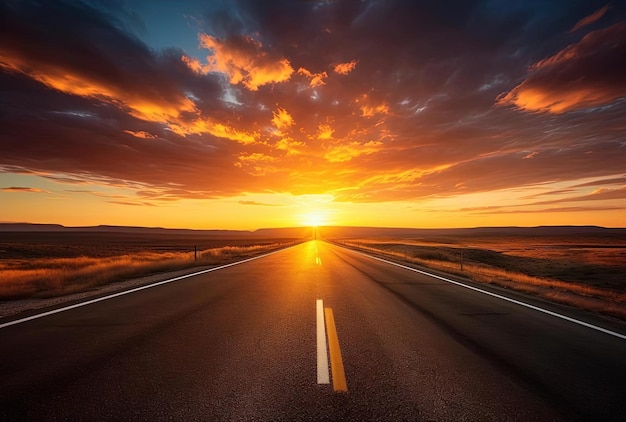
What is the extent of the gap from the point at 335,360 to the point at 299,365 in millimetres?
510

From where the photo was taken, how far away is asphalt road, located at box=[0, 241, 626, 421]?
3109 mm

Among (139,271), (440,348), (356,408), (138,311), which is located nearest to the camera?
(356,408)

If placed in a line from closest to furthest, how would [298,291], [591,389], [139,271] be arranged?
[591,389] < [298,291] < [139,271]

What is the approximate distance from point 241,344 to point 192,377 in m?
1.22

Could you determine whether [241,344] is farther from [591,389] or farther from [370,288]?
[370,288]

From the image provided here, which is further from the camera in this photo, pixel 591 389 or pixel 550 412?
pixel 591 389

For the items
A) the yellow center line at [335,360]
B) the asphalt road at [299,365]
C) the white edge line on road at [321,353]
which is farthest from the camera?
the white edge line on road at [321,353]

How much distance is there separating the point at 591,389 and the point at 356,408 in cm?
289

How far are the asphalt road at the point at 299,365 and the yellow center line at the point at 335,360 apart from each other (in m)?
0.08

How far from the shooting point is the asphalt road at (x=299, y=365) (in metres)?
3.11

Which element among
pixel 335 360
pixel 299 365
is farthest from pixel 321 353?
pixel 299 365

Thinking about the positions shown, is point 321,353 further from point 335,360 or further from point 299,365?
point 299,365

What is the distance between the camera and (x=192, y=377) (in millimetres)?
3750

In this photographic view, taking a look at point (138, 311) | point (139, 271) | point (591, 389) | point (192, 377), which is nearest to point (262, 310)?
point (138, 311)
